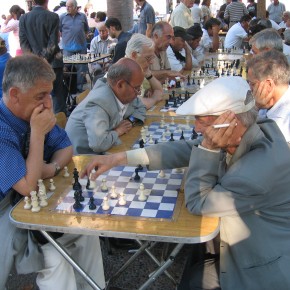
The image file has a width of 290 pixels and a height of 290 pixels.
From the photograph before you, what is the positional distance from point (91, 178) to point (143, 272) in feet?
3.66

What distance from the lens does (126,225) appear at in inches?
72.2

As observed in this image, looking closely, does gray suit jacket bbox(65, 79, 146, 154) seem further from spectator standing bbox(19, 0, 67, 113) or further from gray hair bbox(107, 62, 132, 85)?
spectator standing bbox(19, 0, 67, 113)

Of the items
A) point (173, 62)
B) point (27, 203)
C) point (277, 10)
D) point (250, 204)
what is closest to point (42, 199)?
point (27, 203)

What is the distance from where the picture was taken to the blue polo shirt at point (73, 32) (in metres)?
9.27

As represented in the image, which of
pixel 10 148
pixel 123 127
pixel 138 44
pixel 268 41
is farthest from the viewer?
pixel 268 41

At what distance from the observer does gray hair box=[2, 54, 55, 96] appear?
6.95 ft

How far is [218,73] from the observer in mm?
5500

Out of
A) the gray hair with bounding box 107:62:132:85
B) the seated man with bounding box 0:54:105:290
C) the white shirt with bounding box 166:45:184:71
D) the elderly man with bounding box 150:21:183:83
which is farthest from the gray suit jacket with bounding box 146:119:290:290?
the white shirt with bounding box 166:45:184:71

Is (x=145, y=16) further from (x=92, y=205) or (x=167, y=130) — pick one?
(x=92, y=205)

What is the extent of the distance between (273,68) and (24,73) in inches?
71.3

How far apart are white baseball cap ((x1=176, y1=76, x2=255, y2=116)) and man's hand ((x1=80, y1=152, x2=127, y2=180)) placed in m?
0.66

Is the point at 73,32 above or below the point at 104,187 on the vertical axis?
above

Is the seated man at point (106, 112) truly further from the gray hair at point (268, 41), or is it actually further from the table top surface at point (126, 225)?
the gray hair at point (268, 41)

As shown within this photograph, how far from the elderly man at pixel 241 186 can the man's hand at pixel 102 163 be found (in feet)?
1.87
